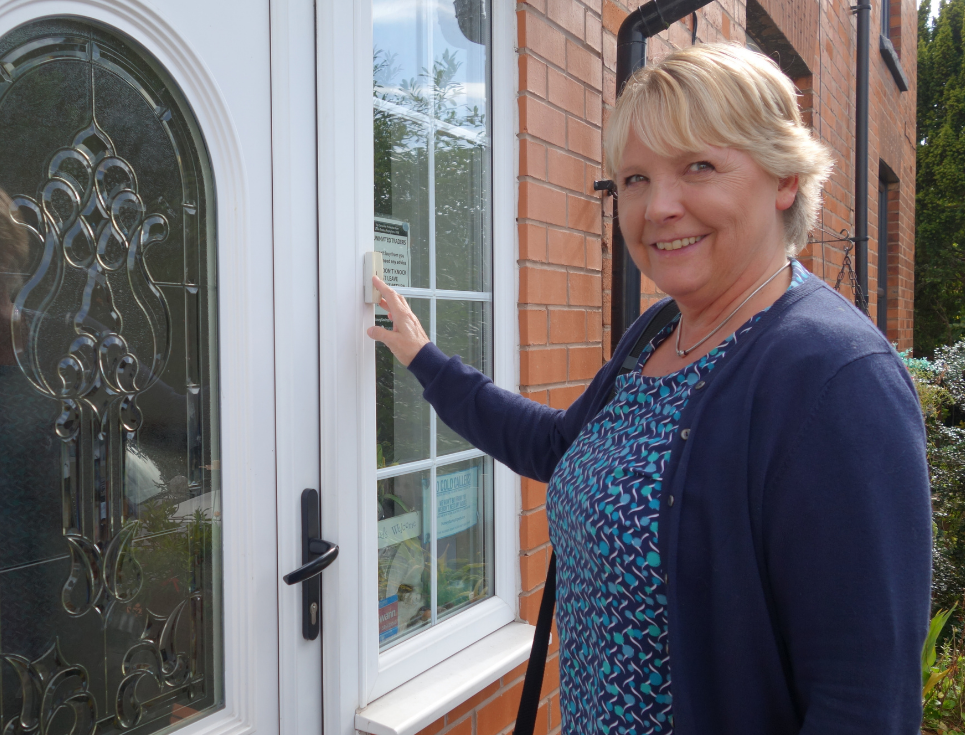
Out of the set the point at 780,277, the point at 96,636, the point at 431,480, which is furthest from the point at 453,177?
the point at 96,636

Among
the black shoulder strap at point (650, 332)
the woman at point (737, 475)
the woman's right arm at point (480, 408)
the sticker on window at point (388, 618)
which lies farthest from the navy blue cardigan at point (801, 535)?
the sticker on window at point (388, 618)

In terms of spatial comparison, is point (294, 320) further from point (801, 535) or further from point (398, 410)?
point (801, 535)

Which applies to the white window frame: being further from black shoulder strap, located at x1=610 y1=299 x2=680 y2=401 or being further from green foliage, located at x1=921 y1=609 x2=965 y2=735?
green foliage, located at x1=921 y1=609 x2=965 y2=735

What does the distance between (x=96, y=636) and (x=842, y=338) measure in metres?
1.32

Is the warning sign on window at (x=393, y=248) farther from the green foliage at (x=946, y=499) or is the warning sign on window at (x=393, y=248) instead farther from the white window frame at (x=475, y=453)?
the green foliage at (x=946, y=499)

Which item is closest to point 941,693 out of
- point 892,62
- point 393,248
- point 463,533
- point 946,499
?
point 946,499

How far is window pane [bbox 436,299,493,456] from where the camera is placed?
203 cm

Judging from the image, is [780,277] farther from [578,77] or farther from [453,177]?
[578,77]

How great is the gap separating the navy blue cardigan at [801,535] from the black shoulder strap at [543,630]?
1.24 feet

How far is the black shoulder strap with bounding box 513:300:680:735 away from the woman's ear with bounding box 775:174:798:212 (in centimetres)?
33

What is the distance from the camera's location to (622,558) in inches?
47.2

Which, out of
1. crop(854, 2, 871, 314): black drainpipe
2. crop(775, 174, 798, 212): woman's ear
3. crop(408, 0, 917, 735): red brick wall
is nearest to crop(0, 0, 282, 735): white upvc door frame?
crop(408, 0, 917, 735): red brick wall

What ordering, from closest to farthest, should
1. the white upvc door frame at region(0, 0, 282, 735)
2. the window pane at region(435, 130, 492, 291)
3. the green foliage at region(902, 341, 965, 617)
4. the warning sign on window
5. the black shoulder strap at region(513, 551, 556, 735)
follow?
the white upvc door frame at region(0, 0, 282, 735) → the black shoulder strap at region(513, 551, 556, 735) → the warning sign on window → the window pane at region(435, 130, 492, 291) → the green foliage at region(902, 341, 965, 617)

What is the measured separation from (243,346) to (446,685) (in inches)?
39.0
